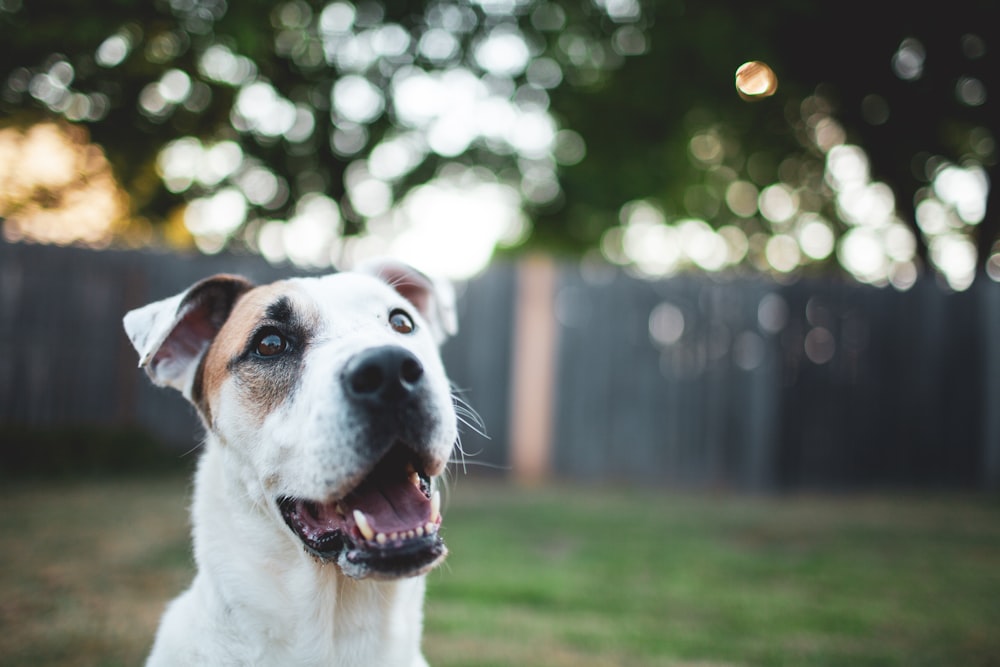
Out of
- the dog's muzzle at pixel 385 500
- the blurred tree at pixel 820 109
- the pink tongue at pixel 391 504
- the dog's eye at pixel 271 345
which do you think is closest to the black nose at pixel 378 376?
the dog's muzzle at pixel 385 500

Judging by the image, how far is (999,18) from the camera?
9.26m

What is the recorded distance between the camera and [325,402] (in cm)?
209

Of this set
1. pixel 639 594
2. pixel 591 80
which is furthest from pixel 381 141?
pixel 639 594

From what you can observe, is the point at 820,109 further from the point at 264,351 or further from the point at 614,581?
the point at 264,351

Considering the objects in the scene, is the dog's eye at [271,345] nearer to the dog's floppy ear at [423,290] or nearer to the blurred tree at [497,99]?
the dog's floppy ear at [423,290]

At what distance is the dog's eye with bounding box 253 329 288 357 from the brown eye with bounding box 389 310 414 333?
428 millimetres

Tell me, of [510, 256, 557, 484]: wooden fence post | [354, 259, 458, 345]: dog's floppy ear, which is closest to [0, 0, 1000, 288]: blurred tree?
[510, 256, 557, 484]: wooden fence post

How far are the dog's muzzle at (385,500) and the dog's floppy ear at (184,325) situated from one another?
1095 millimetres

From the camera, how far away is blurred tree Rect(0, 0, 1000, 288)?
8.44 metres

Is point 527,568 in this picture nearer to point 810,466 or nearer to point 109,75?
point 810,466

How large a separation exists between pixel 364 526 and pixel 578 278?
24.6ft

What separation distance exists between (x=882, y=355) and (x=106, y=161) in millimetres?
11761

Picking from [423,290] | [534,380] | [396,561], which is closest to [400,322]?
[423,290]

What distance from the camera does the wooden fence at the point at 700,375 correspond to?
29.2 feet
